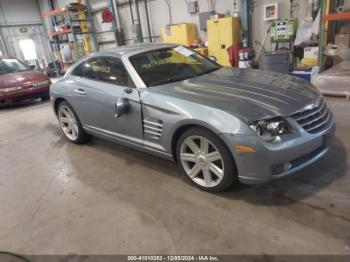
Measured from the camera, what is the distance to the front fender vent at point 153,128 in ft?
8.35

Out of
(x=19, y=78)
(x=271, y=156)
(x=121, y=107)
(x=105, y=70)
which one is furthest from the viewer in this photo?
(x=19, y=78)

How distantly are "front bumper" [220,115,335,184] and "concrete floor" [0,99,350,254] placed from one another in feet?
0.98

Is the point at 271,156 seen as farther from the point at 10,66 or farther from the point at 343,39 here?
the point at 10,66

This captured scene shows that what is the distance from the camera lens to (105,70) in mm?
3143

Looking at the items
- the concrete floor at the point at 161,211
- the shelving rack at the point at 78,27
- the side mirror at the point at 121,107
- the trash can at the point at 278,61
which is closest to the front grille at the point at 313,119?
the concrete floor at the point at 161,211

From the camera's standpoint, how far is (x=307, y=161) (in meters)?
2.16

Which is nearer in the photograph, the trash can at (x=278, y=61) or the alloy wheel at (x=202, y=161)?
the alloy wheel at (x=202, y=161)

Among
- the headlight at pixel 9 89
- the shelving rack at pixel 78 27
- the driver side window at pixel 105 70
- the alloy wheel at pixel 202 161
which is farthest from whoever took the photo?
the shelving rack at pixel 78 27

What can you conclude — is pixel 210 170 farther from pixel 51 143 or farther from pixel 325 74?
pixel 325 74

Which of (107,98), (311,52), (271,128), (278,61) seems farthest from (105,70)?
(311,52)

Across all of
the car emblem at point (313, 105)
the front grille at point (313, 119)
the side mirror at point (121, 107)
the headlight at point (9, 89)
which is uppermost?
the side mirror at point (121, 107)

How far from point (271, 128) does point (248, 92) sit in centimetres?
45

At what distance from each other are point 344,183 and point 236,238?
112 cm

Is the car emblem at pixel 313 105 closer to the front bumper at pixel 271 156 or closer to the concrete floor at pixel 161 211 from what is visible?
the front bumper at pixel 271 156
